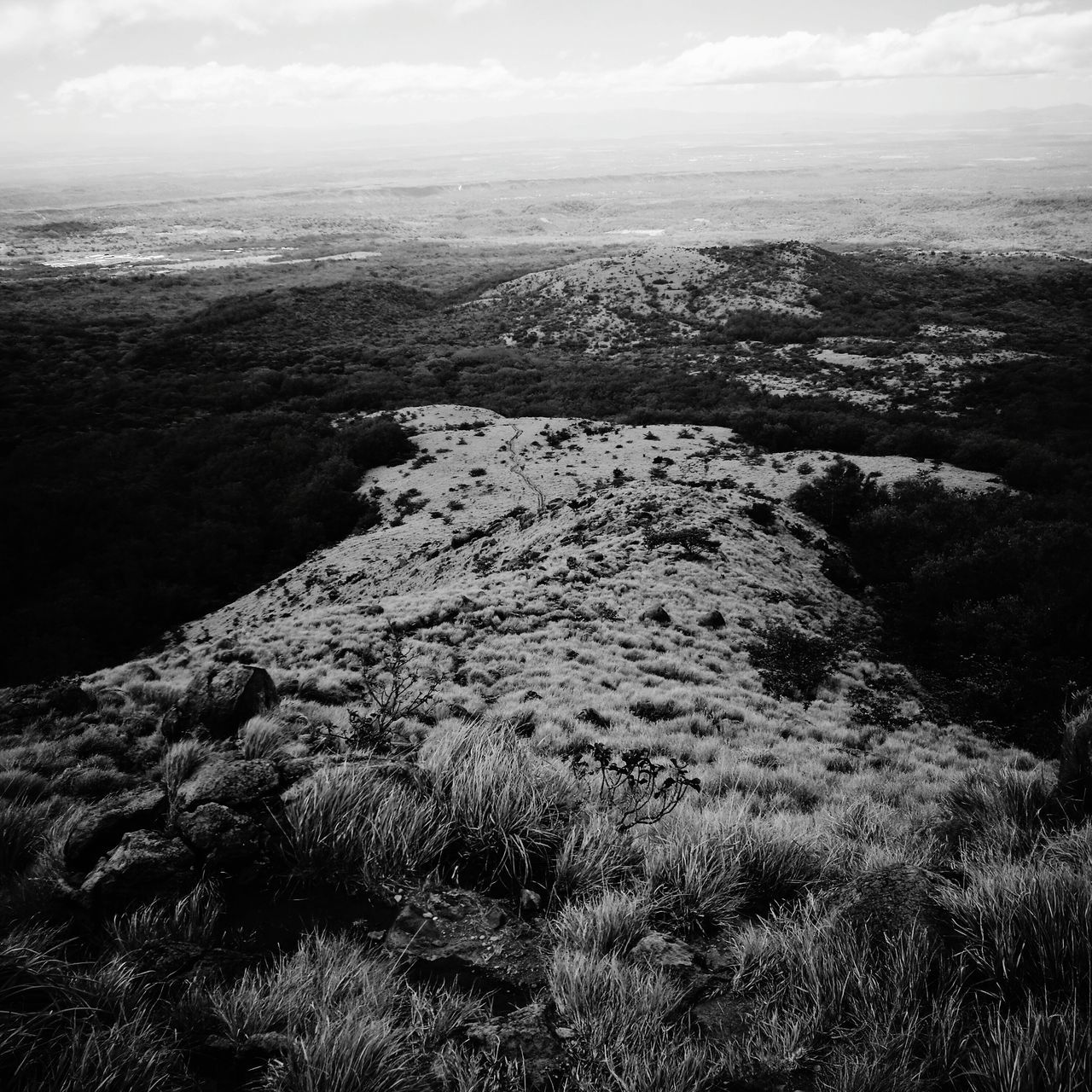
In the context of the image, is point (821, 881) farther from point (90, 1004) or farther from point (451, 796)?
point (90, 1004)

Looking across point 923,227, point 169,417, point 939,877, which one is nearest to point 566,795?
point 939,877

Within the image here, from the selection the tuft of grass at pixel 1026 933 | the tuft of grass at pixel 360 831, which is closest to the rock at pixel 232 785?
the tuft of grass at pixel 360 831

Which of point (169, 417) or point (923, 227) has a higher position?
point (923, 227)

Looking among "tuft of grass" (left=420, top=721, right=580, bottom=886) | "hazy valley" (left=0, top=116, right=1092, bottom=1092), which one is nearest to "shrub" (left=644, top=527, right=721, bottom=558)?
"hazy valley" (left=0, top=116, right=1092, bottom=1092)

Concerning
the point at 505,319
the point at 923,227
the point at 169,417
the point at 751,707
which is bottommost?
the point at 751,707

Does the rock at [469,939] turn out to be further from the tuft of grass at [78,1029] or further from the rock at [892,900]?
the rock at [892,900]

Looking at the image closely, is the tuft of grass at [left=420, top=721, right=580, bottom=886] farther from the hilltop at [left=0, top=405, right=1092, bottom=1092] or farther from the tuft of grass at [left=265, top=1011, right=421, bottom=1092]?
the tuft of grass at [left=265, top=1011, right=421, bottom=1092]
